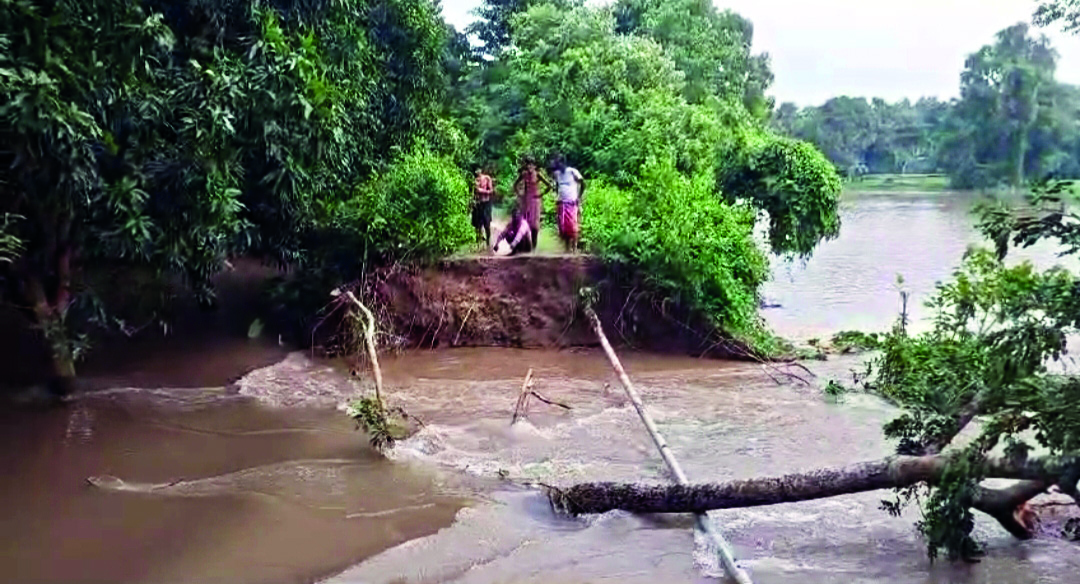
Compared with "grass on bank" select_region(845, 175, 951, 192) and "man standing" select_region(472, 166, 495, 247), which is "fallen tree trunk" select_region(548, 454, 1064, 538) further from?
"grass on bank" select_region(845, 175, 951, 192)

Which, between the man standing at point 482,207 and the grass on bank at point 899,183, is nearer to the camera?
the man standing at point 482,207

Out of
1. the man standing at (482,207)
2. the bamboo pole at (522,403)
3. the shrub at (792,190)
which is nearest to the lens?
the bamboo pole at (522,403)

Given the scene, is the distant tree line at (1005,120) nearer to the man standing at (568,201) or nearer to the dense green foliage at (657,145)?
the dense green foliage at (657,145)

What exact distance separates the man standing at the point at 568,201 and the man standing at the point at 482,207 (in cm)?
104

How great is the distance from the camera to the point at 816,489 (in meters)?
7.36

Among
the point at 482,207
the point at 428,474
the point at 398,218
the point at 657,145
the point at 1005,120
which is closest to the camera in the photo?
the point at 428,474

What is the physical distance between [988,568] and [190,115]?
804 centimetres

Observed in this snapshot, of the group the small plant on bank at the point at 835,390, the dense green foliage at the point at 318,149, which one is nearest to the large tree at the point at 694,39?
the dense green foliage at the point at 318,149

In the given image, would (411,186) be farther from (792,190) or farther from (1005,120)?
(1005,120)

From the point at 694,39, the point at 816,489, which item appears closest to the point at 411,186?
the point at 816,489

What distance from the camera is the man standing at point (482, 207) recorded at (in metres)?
15.2

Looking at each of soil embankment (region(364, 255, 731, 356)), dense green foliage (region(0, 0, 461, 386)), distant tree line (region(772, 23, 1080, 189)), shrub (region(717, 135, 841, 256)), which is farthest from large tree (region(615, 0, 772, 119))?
dense green foliage (region(0, 0, 461, 386))

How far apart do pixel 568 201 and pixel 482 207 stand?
1.49 m

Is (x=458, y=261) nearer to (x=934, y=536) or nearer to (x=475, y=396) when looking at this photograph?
(x=475, y=396)
